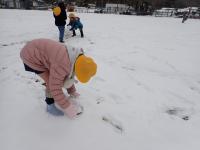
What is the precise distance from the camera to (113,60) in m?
4.44

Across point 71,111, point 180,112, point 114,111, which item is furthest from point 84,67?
point 180,112

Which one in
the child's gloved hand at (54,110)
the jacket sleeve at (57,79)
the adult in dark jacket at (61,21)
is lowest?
the child's gloved hand at (54,110)

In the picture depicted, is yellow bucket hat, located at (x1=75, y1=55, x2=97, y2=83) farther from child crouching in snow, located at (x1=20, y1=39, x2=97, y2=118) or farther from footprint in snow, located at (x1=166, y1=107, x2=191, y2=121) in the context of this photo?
footprint in snow, located at (x1=166, y1=107, x2=191, y2=121)

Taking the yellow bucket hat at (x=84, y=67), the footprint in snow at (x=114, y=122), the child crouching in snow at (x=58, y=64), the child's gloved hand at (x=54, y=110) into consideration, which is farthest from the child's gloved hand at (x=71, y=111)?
the yellow bucket hat at (x=84, y=67)

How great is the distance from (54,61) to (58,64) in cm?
5

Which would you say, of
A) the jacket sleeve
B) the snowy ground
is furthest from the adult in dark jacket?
the jacket sleeve

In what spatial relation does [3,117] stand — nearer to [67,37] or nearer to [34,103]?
[34,103]


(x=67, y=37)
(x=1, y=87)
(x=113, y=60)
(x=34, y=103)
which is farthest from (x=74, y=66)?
(x=67, y=37)

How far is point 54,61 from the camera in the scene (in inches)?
74.3

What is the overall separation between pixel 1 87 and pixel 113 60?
2.24 m

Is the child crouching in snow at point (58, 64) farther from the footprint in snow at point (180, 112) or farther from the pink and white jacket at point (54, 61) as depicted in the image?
the footprint in snow at point (180, 112)

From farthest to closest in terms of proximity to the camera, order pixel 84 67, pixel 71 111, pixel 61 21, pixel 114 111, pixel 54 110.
→ 1. pixel 61 21
2. pixel 114 111
3. pixel 54 110
4. pixel 71 111
5. pixel 84 67

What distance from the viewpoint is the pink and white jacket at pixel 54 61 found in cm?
188

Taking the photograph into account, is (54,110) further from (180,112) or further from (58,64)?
(180,112)
